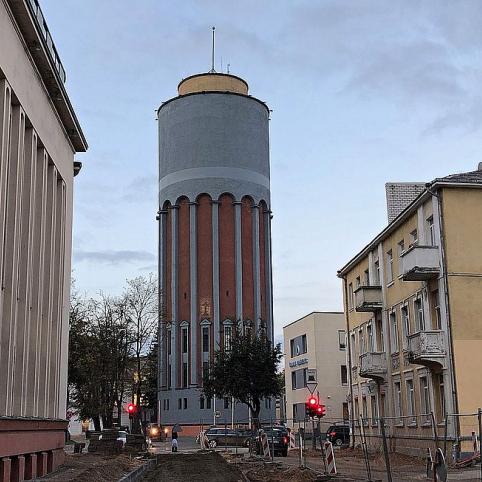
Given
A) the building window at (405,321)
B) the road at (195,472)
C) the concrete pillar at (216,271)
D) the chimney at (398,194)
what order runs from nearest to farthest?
the road at (195,472), the building window at (405,321), the chimney at (398,194), the concrete pillar at (216,271)

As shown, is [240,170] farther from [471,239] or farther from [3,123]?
[3,123]

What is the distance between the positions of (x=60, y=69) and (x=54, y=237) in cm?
677

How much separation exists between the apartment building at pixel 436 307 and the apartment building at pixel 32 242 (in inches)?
434

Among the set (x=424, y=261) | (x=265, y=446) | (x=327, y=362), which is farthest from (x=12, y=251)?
(x=327, y=362)

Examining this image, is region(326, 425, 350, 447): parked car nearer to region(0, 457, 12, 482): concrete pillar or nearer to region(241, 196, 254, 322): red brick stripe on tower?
region(241, 196, 254, 322): red brick stripe on tower

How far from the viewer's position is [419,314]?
3350 centimetres

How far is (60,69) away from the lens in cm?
2967

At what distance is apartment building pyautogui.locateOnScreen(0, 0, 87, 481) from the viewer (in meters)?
20.5

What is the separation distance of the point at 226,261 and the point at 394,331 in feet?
118

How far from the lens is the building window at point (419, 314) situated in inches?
1300

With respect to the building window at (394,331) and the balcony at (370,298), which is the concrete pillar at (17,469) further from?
the balcony at (370,298)

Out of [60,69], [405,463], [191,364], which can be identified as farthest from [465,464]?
[191,364]

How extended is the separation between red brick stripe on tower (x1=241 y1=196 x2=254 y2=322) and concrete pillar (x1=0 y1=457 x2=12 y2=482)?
169 feet

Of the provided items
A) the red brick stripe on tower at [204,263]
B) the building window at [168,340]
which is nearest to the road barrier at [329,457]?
the red brick stripe on tower at [204,263]
